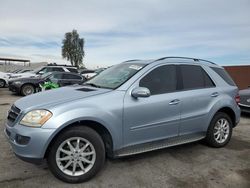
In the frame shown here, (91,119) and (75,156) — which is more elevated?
(91,119)

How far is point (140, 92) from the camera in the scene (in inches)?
172

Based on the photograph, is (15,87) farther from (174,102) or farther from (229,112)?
(174,102)

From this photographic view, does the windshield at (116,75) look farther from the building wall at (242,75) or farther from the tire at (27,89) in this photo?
the building wall at (242,75)

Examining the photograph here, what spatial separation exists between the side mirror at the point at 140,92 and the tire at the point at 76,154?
0.81 m

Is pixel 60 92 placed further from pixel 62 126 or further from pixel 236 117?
pixel 236 117

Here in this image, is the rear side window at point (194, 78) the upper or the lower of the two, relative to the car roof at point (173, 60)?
lower

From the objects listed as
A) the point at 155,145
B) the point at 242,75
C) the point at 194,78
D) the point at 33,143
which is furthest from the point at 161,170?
the point at 242,75

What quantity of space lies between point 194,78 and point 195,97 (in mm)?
413

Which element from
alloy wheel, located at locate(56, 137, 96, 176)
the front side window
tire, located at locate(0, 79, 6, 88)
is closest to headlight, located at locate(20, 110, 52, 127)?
alloy wheel, located at locate(56, 137, 96, 176)

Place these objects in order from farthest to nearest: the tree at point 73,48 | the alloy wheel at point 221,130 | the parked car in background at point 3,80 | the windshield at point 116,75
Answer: the tree at point 73,48 < the parked car in background at point 3,80 < the alloy wheel at point 221,130 < the windshield at point 116,75

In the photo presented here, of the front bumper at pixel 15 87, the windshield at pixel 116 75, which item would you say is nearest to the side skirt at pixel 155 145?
the windshield at pixel 116 75

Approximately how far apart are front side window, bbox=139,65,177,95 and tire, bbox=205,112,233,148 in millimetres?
1217

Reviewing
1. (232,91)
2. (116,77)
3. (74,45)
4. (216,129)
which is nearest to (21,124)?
(116,77)

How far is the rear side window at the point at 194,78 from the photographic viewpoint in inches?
210
